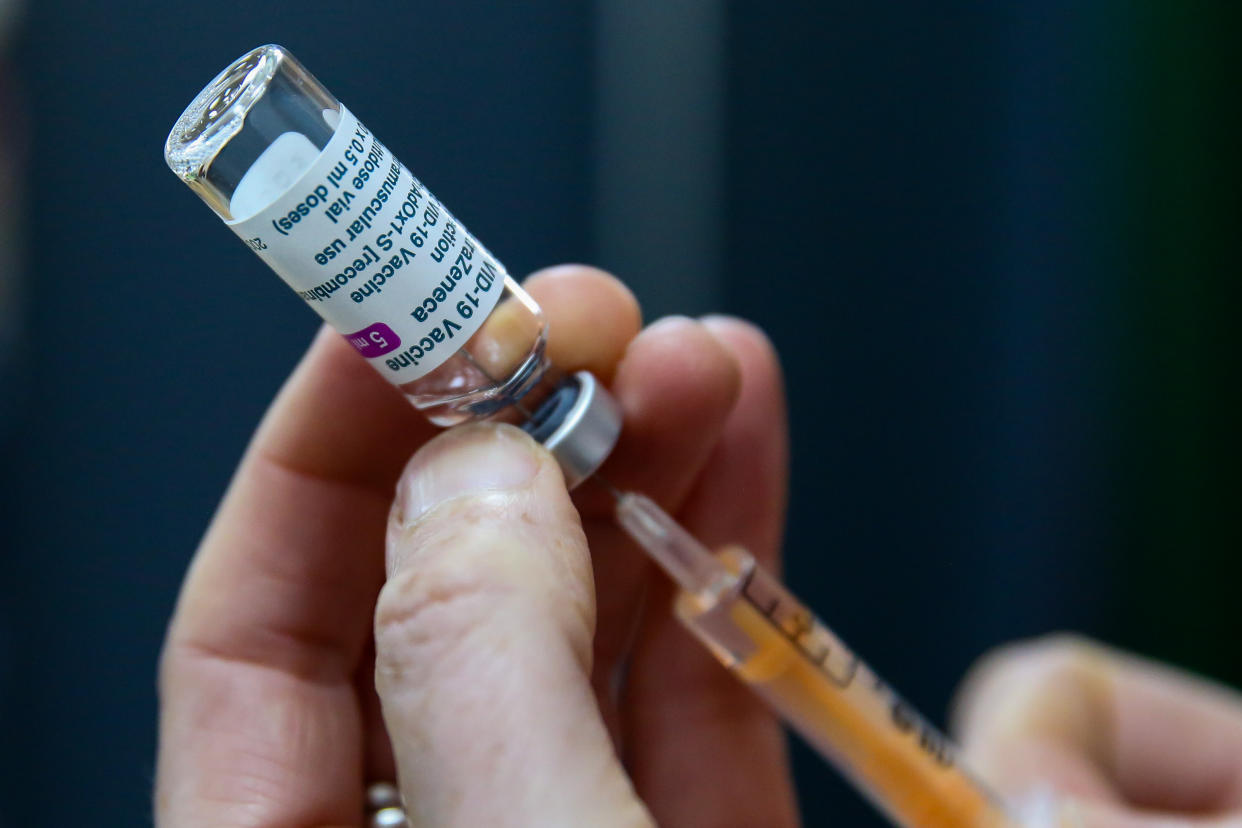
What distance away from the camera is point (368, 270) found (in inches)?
18.9

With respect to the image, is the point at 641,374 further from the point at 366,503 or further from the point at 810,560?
the point at 810,560

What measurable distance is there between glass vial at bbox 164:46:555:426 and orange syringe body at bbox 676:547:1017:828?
0.87 feet

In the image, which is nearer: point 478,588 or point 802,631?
point 478,588

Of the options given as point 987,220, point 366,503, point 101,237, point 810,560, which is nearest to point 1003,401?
point 987,220

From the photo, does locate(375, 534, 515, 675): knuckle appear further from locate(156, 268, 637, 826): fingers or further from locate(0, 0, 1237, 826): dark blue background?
locate(0, 0, 1237, 826): dark blue background

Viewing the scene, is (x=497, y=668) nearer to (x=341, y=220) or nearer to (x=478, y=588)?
(x=478, y=588)

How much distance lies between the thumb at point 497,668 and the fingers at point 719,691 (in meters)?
0.31

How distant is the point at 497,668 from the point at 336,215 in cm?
22

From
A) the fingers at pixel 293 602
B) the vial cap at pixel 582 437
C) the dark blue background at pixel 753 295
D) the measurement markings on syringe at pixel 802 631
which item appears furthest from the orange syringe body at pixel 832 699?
the dark blue background at pixel 753 295

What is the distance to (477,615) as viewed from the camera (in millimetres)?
436

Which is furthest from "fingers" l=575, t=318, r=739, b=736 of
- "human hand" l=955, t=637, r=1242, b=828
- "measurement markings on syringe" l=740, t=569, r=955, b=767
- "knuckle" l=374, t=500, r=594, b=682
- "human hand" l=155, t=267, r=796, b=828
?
"human hand" l=955, t=637, r=1242, b=828

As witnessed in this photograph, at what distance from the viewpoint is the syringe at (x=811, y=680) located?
66 centimetres

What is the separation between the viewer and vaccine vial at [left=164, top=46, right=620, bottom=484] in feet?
1.53

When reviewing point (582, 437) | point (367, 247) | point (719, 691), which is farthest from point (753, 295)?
point (367, 247)
